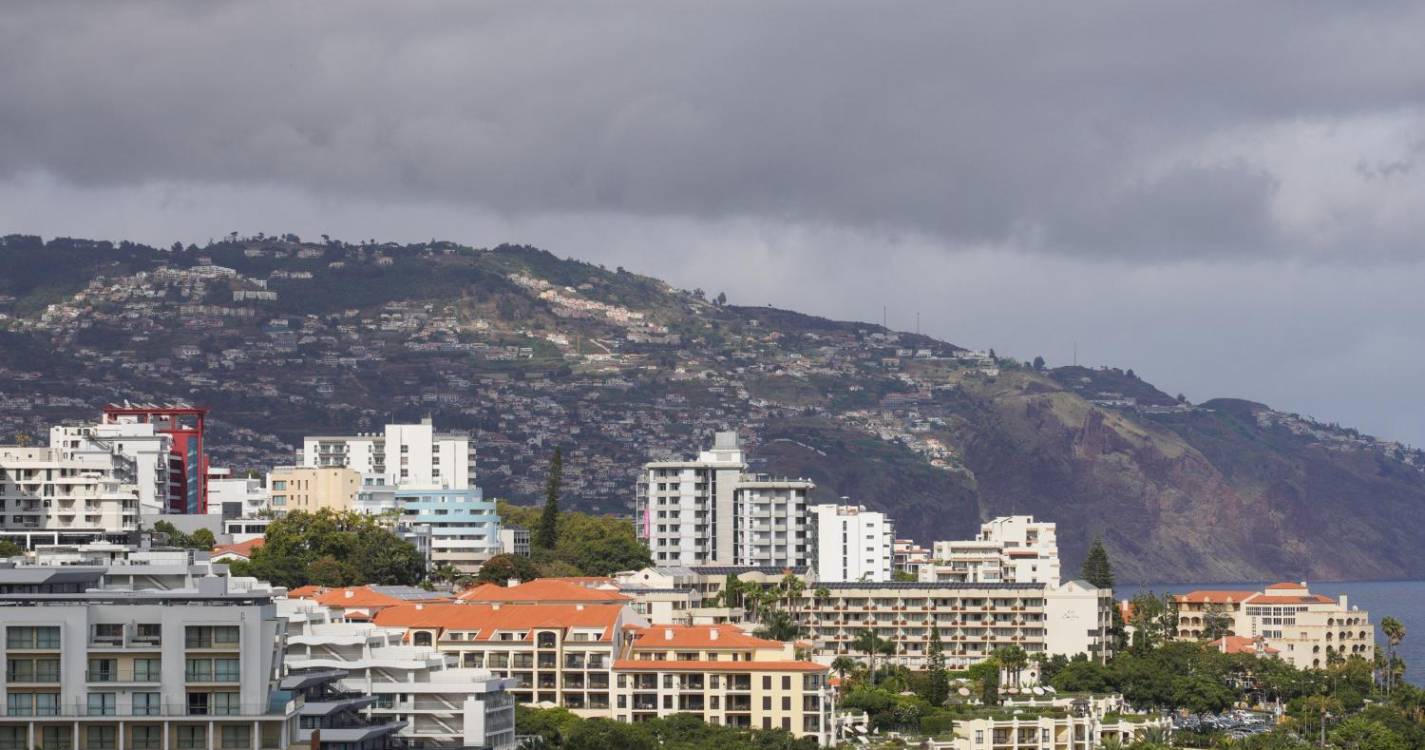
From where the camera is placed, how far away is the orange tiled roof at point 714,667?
423ft

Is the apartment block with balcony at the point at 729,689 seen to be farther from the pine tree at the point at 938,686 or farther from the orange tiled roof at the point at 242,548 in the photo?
the orange tiled roof at the point at 242,548

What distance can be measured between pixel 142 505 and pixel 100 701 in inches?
5088

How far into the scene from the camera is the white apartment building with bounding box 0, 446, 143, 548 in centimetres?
17375

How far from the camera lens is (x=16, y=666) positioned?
240 ft

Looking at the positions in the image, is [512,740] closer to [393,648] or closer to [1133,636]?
[393,648]

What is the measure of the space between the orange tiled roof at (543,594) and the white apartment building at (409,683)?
37814 millimetres

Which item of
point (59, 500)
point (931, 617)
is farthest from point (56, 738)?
point (931, 617)

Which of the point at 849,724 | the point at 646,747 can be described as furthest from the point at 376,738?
the point at 849,724

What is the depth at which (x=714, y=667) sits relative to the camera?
129 meters

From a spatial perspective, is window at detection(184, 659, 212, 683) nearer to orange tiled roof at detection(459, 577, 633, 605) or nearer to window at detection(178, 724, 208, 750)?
window at detection(178, 724, 208, 750)

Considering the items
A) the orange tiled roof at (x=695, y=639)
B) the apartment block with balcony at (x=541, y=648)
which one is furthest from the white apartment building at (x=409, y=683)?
the orange tiled roof at (x=695, y=639)

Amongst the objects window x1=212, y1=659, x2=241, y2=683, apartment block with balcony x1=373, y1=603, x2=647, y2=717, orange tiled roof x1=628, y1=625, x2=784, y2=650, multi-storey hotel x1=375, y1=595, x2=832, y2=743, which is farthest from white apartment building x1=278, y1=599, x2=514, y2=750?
orange tiled roof x1=628, y1=625, x2=784, y2=650

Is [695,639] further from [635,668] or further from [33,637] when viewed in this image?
[33,637]

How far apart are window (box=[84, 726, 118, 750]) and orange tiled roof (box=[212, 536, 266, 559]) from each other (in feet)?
308
